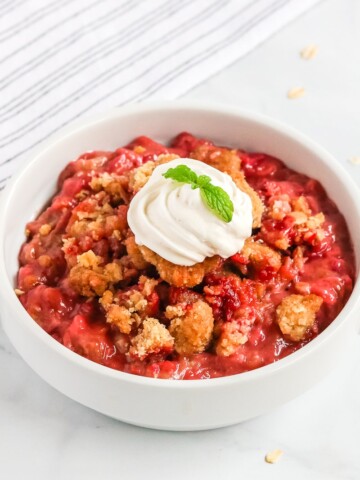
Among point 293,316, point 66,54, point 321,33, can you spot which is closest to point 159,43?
point 66,54

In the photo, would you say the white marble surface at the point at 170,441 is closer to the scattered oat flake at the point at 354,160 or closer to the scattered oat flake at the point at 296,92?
the scattered oat flake at the point at 354,160

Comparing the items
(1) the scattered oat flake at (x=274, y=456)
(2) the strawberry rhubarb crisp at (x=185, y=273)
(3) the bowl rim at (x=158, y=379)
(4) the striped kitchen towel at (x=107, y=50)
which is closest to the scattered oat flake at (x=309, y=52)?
(4) the striped kitchen towel at (x=107, y=50)

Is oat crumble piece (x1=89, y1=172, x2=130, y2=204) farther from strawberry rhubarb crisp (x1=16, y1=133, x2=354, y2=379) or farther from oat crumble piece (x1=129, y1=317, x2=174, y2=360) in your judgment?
oat crumble piece (x1=129, y1=317, x2=174, y2=360)

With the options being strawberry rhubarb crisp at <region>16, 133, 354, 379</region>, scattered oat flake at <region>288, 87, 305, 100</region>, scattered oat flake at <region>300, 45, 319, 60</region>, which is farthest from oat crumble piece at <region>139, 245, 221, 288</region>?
scattered oat flake at <region>300, 45, 319, 60</region>

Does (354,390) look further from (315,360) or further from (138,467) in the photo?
(138,467)

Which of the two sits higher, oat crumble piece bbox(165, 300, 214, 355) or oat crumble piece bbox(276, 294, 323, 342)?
oat crumble piece bbox(165, 300, 214, 355)

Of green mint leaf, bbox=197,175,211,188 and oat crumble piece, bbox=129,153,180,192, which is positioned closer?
green mint leaf, bbox=197,175,211,188
